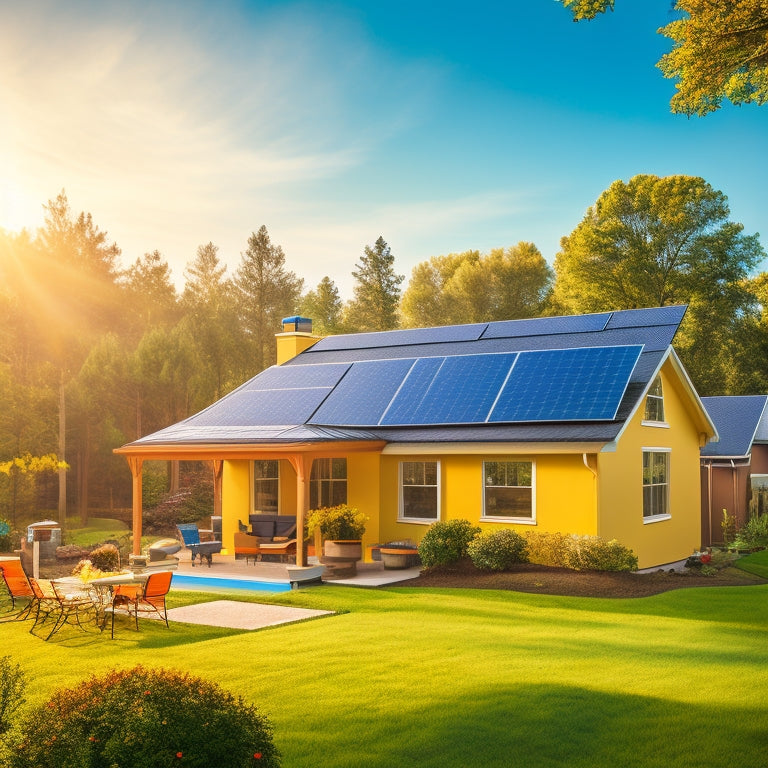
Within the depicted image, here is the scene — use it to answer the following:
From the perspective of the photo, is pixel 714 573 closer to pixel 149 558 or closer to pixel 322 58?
pixel 149 558

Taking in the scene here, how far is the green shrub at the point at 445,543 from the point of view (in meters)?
17.1

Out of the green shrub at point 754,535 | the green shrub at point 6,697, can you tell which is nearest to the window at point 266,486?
the green shrub at point 754,535

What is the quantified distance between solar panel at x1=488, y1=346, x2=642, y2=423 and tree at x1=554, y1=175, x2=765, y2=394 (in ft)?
70.5

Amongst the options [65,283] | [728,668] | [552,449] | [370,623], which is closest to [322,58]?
[552,449]

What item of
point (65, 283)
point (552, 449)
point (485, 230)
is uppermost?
point (485, 230)

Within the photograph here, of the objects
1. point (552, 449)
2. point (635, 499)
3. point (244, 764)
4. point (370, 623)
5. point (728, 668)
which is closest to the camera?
point (244, 764)

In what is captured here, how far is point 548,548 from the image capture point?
1662cm

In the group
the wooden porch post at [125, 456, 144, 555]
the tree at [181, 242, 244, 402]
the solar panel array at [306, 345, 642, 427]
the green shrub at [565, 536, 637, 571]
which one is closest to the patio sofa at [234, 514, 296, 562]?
the wooden porch post at [125, 456, 144, 555]

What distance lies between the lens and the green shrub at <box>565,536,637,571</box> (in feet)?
52.1

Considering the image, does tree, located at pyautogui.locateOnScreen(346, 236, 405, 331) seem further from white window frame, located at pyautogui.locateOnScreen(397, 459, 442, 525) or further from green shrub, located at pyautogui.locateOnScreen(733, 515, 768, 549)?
white window frame, located at pyautogui.locateOnScreen(397, 459, 442, 525)

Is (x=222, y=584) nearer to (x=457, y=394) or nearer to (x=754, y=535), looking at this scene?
(x=457, y=394)

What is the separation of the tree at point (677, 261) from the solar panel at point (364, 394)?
70.0ft

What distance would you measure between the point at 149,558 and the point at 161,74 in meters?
11.2

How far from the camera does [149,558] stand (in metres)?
19.2
